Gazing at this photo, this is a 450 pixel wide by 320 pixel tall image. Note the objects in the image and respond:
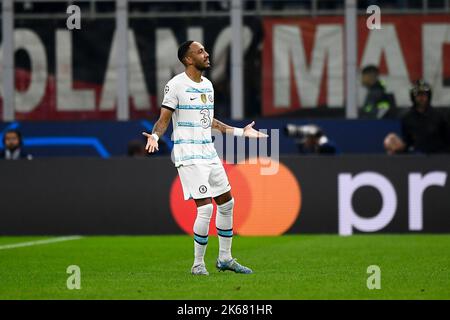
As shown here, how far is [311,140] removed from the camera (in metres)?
20.5

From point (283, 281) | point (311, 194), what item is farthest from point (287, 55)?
point (283, 281)

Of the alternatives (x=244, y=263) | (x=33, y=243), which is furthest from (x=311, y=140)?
(x=244, y=263)

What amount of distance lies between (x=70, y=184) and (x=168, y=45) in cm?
353

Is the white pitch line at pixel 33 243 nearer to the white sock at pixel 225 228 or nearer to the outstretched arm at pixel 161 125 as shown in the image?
the white sock at pixel 225 228

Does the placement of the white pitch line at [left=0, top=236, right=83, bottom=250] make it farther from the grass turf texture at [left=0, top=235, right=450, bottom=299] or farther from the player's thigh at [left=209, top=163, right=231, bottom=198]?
the player's thigh at [left=209, top=163, right=231, bottom=198]

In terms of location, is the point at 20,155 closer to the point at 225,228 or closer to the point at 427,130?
the point at 427,130

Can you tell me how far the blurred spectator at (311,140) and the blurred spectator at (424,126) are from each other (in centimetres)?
131

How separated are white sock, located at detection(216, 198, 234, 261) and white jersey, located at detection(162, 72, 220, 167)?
510 millimetres

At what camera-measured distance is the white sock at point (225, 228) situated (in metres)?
12.2

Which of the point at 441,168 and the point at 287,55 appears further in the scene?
the point at 287,55

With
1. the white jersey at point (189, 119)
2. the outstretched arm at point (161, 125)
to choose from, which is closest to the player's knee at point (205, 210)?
the white jersey at point (189, 119)

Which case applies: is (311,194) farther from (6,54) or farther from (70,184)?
(6,54)

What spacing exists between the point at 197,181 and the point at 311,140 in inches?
346

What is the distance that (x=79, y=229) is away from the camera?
19.2 meters
